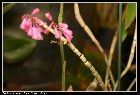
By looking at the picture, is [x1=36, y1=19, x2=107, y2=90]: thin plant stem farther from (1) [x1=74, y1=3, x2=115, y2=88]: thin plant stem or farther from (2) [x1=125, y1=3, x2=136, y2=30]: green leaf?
(2) [x1=125, y1=3, x2=136, y2=30]: green leaf

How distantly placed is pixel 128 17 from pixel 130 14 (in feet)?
0.03

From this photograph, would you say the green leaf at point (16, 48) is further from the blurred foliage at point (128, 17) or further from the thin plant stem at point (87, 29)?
the blurred foliage at point (128, 17)

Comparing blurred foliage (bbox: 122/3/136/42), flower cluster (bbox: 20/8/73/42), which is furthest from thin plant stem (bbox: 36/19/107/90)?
blurred foliage (bbox: 122/3/136/42)

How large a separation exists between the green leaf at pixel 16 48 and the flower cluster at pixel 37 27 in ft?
0.21

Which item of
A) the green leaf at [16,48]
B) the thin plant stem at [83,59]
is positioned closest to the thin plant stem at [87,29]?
the thin plant stem at [83,59]

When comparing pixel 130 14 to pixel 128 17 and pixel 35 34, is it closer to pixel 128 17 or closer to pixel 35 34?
pixel 128 17

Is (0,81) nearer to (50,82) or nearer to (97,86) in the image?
(50,82)

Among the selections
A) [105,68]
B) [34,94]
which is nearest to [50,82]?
[34,94]

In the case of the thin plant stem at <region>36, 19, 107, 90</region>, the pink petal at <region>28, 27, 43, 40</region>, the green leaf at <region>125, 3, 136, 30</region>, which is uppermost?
the green leaf at <region>125, 3, 136, 30</region>

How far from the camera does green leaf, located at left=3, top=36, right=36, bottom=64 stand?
999 mm

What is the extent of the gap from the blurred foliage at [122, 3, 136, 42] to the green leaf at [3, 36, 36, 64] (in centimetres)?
25

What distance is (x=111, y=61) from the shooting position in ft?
3.30

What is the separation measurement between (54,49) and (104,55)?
14cm

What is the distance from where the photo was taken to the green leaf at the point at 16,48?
3.28 ft
